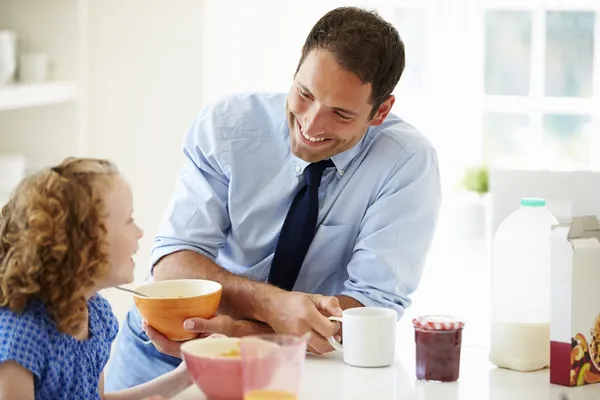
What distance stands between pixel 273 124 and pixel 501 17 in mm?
2393

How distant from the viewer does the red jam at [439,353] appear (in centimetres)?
152

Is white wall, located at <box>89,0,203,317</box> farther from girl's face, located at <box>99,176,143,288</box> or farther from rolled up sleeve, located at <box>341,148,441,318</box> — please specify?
girl's face, located at <box>99,176,143,288</box>

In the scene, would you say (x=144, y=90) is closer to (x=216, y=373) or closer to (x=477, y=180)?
(x=477, y=180)

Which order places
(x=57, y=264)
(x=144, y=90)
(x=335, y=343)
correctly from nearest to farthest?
(x=57, y=264)
(x=335, y=343)
(x=144, y=90)

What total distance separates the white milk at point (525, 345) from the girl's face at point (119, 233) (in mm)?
652

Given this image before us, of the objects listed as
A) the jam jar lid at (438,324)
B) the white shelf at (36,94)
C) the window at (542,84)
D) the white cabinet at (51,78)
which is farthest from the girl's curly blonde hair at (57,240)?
the window at (542,84)

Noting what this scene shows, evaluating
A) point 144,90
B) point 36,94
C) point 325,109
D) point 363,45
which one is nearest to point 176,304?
point 325,109

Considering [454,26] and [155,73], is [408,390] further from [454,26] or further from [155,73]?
[454,26]

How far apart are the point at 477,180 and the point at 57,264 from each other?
9.68 ft

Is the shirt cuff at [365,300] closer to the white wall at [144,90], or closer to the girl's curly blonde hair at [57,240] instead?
the girl's curly blonde hair at [57,240]

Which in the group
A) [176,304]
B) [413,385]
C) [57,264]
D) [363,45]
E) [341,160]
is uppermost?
[363,45]

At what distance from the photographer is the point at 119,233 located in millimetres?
1444

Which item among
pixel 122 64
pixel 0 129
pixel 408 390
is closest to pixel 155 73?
pixel 122 64

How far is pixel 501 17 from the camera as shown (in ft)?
13.6
